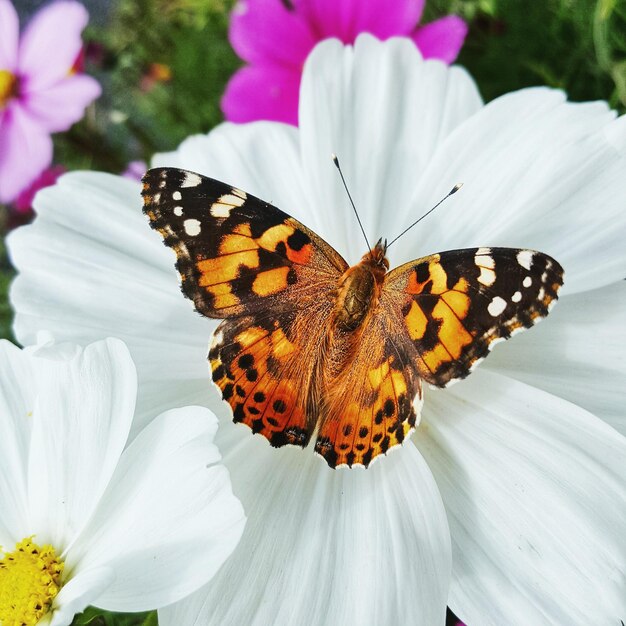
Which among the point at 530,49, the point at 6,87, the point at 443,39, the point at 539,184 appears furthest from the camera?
the point at 530,49

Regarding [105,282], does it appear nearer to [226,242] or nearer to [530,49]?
[226,242]

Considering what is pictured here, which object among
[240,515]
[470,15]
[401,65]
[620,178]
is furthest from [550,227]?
Result: [470,15]

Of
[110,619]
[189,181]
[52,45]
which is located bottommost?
[110,619]

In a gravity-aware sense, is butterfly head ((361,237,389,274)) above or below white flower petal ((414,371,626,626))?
above

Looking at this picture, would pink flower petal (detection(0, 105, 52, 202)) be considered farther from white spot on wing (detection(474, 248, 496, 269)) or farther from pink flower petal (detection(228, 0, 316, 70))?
white spot on wing (detection(474, 248, 496, 269))

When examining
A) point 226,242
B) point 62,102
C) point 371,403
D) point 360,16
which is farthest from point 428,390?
point 62,102

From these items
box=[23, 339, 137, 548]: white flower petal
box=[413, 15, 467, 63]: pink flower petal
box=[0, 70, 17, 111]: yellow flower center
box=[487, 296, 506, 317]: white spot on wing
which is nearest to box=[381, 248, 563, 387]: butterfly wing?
box=[487, 296, 506, 317]: white spot on wing

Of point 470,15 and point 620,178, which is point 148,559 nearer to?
point 620,178
